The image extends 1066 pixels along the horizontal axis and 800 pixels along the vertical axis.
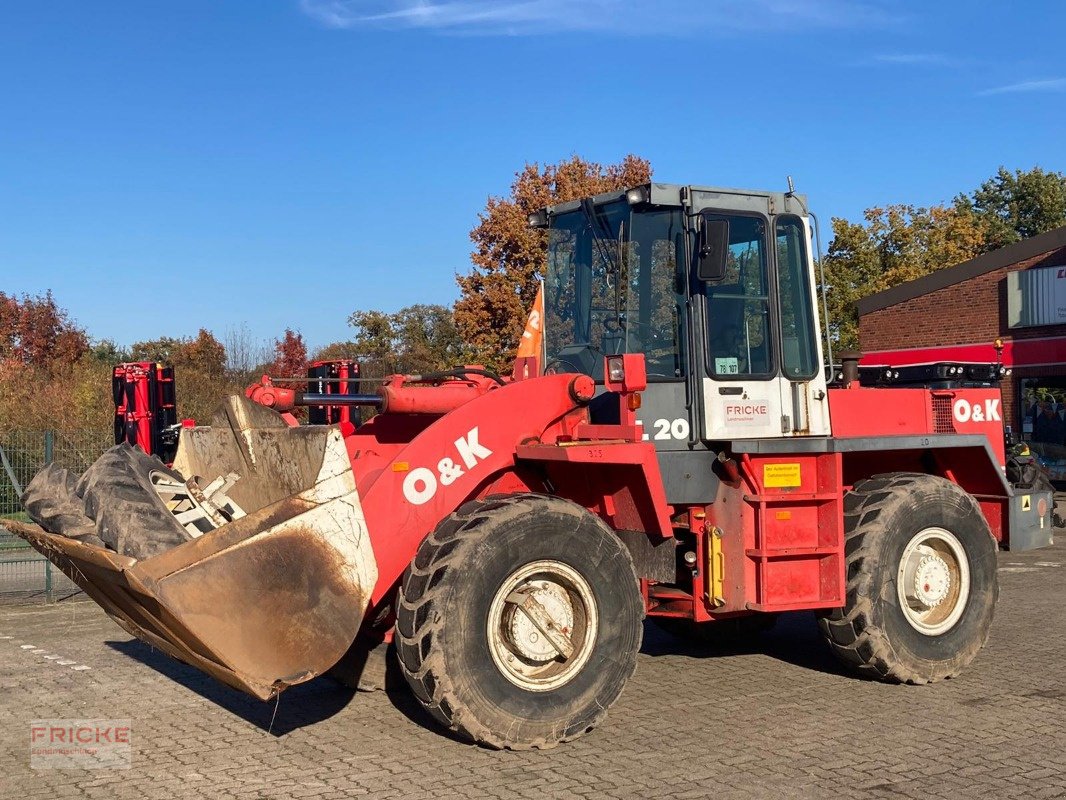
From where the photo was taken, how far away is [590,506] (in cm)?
694

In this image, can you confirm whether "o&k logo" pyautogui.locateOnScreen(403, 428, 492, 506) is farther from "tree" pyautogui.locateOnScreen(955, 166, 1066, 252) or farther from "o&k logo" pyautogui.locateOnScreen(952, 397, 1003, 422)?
"tree" pyautogui.locateOnScreen(955, 166, 1066, 252)

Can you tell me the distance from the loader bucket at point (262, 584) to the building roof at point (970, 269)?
25.2 meters

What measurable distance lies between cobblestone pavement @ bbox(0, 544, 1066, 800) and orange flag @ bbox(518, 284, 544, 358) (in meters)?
2.35

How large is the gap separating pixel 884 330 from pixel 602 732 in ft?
85.2

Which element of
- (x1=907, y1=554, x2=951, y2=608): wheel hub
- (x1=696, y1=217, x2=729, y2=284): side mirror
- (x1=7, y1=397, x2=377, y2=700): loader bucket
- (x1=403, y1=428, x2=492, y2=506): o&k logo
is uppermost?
(x1=696, y1=217, x2=729, y2=284): side mirror

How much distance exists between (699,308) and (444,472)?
201 centimetres

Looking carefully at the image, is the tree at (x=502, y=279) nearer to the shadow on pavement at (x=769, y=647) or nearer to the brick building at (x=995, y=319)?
the brick building at (x=995, y=319)

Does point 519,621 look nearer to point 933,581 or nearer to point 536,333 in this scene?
point 536,333

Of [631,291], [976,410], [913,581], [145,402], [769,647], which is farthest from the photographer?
[145,402]

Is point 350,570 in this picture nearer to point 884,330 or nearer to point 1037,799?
point 1037,799

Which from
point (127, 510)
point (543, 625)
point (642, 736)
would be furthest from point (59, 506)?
point (642, 736)

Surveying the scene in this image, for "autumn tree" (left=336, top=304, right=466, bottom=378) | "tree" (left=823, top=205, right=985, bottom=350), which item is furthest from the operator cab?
"tree" (left=823, top=205, right=985, bottom=350)

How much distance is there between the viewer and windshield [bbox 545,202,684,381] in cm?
706

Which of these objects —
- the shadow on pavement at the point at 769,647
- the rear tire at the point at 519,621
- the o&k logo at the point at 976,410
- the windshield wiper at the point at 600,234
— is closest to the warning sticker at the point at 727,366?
the windshield wiper at the point at 600,234
